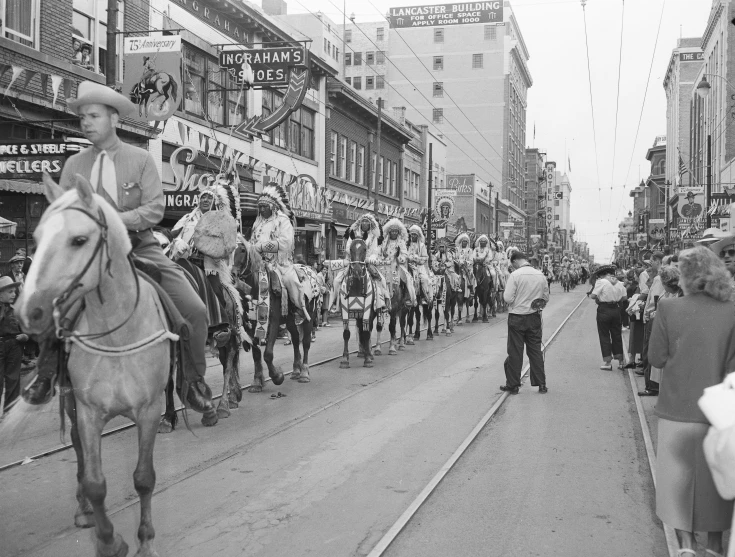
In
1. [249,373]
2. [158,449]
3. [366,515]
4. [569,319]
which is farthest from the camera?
[569,319]

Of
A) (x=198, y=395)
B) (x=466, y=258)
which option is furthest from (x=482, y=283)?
(x=198, y=395)

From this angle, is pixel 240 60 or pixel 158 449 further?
pixel 240 60

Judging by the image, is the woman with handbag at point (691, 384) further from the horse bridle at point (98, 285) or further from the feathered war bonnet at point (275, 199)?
the feathered war bonnet at point (275, 199)

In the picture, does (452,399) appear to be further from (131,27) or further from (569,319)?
(569,319)

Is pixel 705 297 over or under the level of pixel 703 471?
over

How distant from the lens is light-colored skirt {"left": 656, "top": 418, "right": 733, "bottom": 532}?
447cm

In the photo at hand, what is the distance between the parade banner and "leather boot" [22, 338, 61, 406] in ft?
40.4

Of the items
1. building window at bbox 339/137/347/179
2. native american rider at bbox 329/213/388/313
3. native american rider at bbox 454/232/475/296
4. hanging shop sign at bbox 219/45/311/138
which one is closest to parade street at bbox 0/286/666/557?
native american rider at bbox 329/213/388/313

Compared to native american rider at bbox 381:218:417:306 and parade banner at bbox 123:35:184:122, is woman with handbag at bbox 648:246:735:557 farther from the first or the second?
parade banner at bbox 123:35:184:122

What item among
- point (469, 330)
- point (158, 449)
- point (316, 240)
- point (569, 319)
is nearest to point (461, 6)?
point (316, 240)

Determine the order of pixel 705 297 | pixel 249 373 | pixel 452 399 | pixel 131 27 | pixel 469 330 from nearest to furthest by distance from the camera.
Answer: pixel 705 297 < pixel 452 399 < pixel 249 373 < pixel 131 27 < pixel 469 330

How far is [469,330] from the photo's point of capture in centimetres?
2127

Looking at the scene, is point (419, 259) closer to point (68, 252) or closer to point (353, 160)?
point (68, 252)

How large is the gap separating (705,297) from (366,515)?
9.04ft
